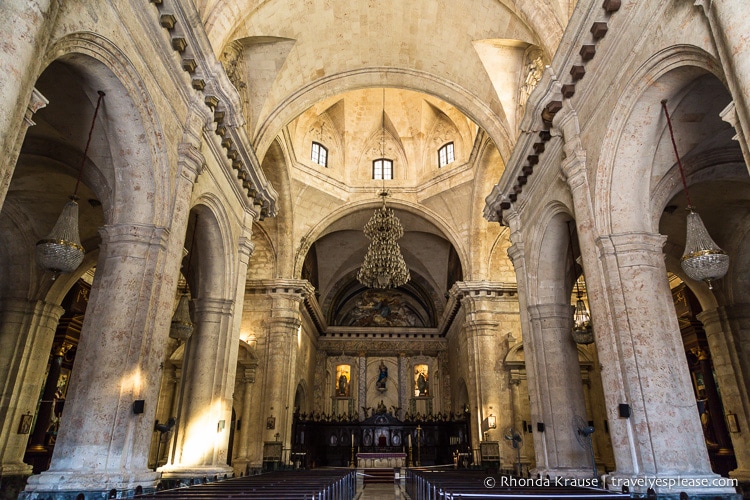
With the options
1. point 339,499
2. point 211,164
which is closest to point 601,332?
point 339,499

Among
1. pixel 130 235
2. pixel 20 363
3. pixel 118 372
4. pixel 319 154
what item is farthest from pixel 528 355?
pixel 319 154

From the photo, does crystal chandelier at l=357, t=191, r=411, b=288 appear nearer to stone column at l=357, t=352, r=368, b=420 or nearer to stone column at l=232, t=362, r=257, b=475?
stone column at l=232, t=362, r=257, b=475

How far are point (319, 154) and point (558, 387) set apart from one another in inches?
530

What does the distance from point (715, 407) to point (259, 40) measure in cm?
1479

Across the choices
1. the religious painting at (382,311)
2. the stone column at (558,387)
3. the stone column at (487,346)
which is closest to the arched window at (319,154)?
the stone column at (487,346)

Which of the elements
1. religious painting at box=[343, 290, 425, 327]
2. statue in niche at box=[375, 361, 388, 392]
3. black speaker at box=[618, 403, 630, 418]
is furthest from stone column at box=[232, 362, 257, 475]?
black speaker at box=[618, 403, 630, 418]

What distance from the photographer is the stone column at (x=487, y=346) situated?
17156 mm

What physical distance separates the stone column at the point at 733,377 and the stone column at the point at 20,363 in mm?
14943

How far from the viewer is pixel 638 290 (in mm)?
6637

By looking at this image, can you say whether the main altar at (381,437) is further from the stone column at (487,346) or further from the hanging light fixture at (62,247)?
the hanging light fixture at (62,247)

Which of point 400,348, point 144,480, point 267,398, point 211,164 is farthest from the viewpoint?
point 400,348

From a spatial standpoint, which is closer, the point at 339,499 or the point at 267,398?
the point at 339,499

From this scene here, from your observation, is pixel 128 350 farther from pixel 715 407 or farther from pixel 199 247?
pixel 715 407

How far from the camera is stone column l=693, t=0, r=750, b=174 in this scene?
13.6 feet
